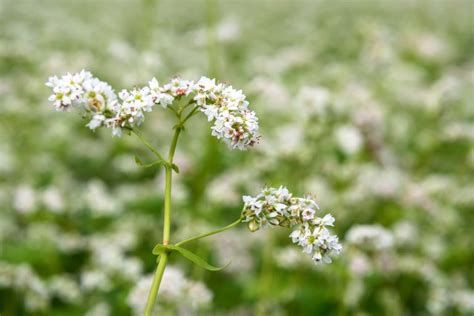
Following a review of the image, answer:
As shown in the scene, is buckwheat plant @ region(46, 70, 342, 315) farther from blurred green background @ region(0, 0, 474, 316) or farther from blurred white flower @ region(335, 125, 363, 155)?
blurred white flower @ region(335, 125, 363, 155)

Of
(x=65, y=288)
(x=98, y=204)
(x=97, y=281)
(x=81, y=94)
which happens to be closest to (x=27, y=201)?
(x=98, y=204)

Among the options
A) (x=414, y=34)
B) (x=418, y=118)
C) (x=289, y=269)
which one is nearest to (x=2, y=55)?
(x=289, y=269)

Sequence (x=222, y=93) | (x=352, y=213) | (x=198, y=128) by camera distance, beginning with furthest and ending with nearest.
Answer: (x=198, y=128) → (x=352, y=213) → (x=222, y=93)

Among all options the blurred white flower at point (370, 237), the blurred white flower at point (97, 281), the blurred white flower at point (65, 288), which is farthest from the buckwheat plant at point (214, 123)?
the blurred white flower at point (65, 288)

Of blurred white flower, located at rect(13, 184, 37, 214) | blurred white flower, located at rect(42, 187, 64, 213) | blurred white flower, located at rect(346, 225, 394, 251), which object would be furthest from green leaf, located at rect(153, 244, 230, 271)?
blurred white flower, located at rect(13, 184, 37, 214)

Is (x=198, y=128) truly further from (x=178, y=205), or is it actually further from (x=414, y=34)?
(x=414, y=34)

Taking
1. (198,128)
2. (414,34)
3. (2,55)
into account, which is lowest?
(2,55)
